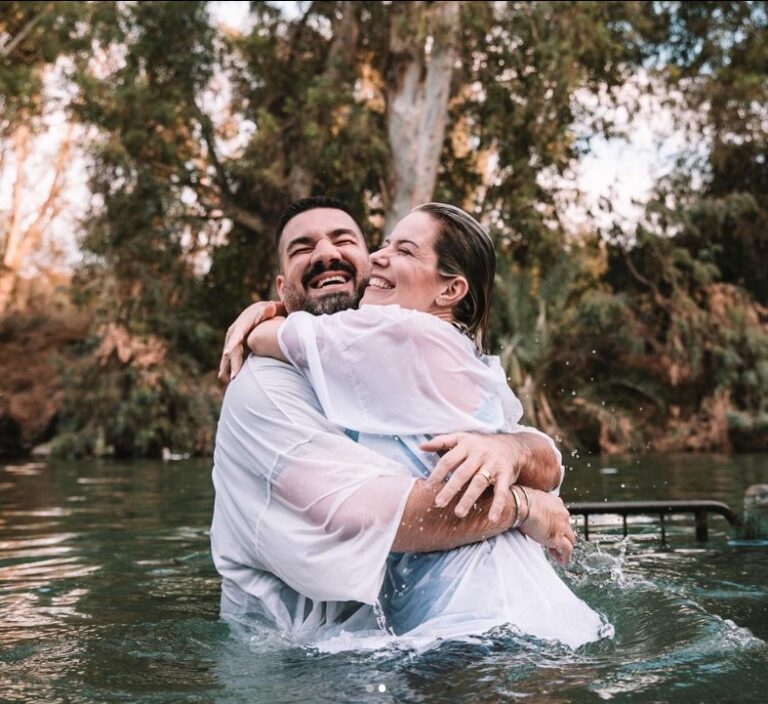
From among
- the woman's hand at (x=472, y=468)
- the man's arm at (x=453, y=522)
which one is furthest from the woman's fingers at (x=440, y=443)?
the man's arm at (x=453, y=522)

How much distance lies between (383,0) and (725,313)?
957 cm

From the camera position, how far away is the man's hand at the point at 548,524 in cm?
334

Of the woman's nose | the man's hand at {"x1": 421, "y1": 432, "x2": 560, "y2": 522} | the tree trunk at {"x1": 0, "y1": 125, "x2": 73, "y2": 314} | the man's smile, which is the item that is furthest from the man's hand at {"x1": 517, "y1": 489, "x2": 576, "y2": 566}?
the tree trunk at {"x1": 0, "y1": 125, "x2": 73, "y2": 314}

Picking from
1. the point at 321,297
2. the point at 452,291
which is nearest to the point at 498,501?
the point at 452,291

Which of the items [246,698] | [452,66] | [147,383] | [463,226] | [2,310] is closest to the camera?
[246,698]

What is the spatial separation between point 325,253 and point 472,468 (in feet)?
4.90

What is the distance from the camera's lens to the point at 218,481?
3744 millimetres

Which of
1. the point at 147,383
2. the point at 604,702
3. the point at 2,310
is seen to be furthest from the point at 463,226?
the point at 2,310

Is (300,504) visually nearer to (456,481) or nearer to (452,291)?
(456,481)

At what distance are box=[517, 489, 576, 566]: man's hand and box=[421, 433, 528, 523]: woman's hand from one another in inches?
5.6

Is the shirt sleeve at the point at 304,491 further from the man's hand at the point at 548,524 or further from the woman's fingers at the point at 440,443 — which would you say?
the man's hand at the point at 548,524

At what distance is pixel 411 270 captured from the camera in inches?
140

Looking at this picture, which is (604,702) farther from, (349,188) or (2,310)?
(2,310)

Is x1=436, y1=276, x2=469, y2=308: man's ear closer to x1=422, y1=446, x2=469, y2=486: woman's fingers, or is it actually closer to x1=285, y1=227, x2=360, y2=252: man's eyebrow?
x1=422, y1=446, x2=469, y2=486: woman's fingers
